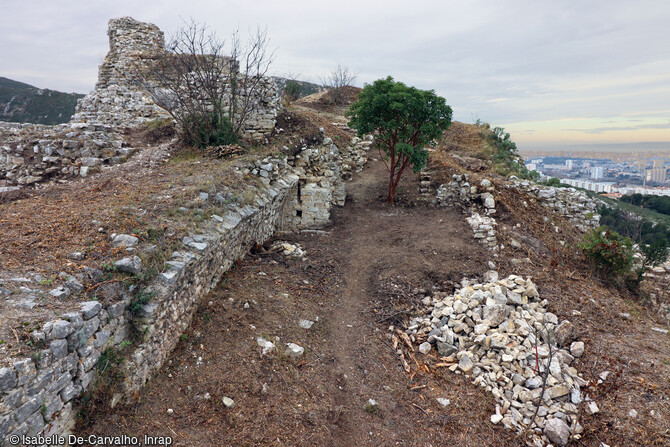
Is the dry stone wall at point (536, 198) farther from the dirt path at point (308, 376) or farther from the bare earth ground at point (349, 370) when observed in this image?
the dirt path at point (308, 376)

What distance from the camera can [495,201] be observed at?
1066cm

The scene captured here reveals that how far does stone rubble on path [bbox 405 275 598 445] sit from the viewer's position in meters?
4.64

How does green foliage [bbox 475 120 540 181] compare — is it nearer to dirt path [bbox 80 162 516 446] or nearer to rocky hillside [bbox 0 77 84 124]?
dirt path [bbox 80 162 516 446]

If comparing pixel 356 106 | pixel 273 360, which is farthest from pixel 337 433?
pixel 356 106

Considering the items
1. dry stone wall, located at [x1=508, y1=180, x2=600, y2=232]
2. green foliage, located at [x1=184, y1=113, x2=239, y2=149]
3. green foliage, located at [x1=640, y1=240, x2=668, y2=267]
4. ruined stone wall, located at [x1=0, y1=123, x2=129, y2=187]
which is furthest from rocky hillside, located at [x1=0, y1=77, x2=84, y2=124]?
green foliage, located at [x1=640, y1=240, x2=668, y2=267]

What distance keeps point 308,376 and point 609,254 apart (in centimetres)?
819

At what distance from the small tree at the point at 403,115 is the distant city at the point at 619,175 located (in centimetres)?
2470

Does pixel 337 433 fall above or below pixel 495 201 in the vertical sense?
below

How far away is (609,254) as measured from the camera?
8.55 metres

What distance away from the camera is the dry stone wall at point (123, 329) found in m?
2.86

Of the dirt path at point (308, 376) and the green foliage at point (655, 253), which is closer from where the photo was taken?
the dirt path at point (308, 376)

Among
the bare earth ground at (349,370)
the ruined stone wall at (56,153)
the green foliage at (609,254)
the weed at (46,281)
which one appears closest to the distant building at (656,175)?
Result: the green foliage at (609,254)

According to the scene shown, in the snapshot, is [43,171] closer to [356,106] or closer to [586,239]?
[356,106]

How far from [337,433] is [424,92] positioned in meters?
9.51
